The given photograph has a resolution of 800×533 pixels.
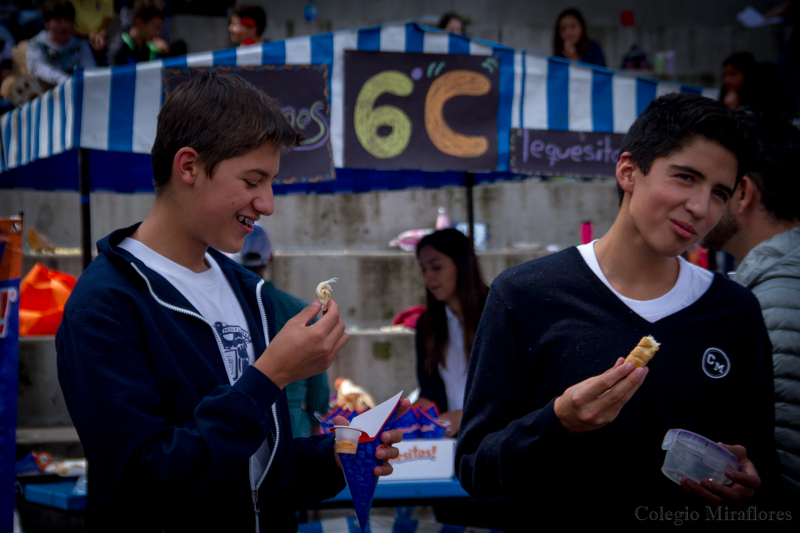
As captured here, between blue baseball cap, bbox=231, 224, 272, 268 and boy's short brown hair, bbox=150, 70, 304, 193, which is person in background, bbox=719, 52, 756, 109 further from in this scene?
boy's short brown hair, bbox=150, 70, 304, 193

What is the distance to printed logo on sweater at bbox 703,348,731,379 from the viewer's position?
5.13 feet

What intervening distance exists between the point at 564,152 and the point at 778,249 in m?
1.64

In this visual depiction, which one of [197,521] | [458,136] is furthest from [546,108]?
[197,521]

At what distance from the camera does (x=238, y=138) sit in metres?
1.46

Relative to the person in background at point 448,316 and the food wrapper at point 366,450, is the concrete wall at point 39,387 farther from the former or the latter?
the food wrapper at point 366,450

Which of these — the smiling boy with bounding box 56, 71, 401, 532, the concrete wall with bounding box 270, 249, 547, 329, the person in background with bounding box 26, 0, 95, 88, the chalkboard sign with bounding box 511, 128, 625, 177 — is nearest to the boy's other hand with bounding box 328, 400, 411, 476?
the smiling boy with bounding box 56, 71, 401, 532

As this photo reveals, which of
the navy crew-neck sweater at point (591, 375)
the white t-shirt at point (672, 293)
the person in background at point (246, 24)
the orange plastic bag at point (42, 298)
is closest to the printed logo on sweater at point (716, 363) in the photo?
the navy crew-neck sweater at point (591, 375)

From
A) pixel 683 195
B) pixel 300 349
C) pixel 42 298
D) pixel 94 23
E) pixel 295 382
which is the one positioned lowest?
pixel 295 382

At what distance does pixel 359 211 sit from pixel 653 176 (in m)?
6.77

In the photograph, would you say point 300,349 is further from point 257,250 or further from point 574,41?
point 574,41

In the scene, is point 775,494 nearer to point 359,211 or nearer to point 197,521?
point 197,521

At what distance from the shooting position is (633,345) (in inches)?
60.7

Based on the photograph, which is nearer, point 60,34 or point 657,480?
point 657,480

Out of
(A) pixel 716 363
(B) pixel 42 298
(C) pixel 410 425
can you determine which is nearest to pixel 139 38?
(B) pixel 42 298
